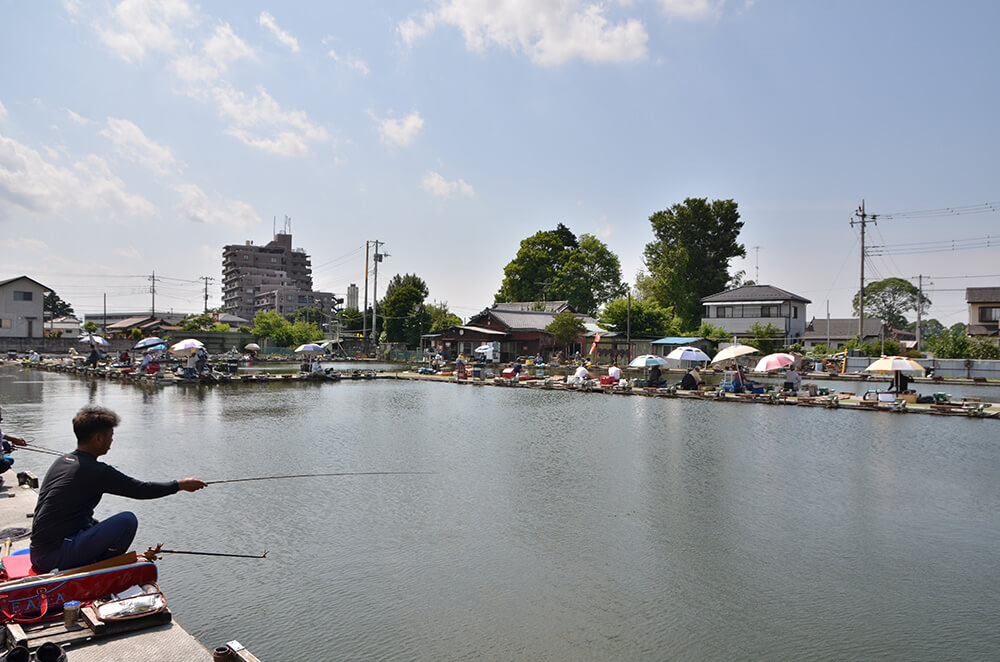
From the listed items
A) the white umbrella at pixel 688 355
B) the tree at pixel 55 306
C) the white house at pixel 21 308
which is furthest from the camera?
the tree at pixel 55 306

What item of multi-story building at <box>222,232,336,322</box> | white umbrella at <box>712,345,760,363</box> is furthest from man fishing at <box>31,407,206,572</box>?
multi-story building at <box>222,232,336,322</box>

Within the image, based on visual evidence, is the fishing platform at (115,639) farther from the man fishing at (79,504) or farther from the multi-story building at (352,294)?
the multi-story building at (352,294)

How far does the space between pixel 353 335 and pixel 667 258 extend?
101ft

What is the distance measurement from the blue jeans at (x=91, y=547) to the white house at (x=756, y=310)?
50.8m

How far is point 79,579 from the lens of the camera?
469cm

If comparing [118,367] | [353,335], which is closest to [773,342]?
[353,335]

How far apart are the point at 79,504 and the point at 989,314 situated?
60159 millimetres

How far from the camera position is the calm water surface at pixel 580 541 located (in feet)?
19.3

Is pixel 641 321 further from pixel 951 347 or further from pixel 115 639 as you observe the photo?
pixel 115 639

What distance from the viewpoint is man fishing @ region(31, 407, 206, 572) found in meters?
4.72

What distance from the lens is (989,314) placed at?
49.6m

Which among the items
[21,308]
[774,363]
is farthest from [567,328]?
[21,308]

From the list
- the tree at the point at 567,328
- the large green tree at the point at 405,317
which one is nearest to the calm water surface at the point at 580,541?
the tree at the point at 567,328

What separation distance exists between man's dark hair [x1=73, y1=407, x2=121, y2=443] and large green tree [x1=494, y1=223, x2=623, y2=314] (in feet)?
195
